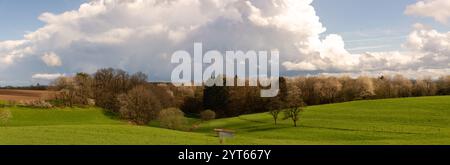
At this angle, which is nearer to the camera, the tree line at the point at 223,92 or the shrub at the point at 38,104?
the shrub at the point at 38,104

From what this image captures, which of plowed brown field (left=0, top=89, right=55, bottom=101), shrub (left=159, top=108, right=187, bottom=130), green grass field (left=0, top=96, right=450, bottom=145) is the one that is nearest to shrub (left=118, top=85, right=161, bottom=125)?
green grass field (left=0, top=96, right=450, bottom=145)

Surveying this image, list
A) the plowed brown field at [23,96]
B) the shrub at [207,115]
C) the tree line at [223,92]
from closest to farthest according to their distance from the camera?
the plowed brown field at [23,96], the shrub at [207,115], the tree line at [223,92]

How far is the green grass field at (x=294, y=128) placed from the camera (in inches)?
1448

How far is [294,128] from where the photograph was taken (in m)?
81.4

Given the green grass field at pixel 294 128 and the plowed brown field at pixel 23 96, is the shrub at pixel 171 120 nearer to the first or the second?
the green grass field at pixel 294 128

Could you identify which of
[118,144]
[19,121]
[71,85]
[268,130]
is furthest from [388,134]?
[71,85]

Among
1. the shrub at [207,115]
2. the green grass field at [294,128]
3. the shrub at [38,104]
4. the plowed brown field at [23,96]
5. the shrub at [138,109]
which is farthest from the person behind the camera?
the shrub at [207,115]

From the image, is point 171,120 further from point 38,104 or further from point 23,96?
point 23,96

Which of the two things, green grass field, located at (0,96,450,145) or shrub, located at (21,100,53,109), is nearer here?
green grass field, located at (0,96,450,145)

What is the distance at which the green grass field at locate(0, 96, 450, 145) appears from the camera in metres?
36.8

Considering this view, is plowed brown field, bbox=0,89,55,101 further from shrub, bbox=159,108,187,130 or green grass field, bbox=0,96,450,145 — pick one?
shrub, bbox=159,108,187,130

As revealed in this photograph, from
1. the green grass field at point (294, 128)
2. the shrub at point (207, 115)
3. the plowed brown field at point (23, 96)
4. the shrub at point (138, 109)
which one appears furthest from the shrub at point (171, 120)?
the plowed brown field at point (23, 96)
